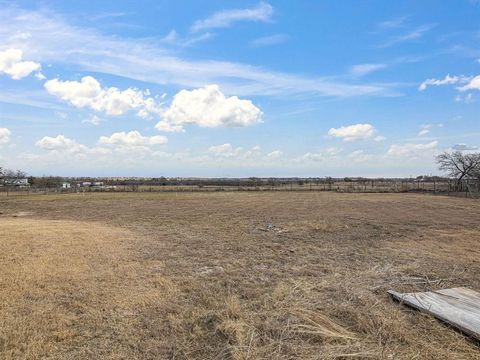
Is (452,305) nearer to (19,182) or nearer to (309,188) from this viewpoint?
(309,188)

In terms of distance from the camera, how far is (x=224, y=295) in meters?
6.46

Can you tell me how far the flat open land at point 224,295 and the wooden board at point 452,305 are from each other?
0.43 feet

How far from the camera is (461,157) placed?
183 feet

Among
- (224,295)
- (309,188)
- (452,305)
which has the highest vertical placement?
(309,188)

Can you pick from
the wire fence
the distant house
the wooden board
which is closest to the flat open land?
the wooden board

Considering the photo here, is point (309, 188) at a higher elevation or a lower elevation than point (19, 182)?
lower

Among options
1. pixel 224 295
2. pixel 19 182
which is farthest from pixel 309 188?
pixel 19 182

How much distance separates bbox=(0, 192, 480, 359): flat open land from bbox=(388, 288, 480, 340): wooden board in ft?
0.43

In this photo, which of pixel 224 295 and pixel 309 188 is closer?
pixel 224 295

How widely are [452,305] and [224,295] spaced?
3407mm

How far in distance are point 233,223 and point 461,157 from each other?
5012cm

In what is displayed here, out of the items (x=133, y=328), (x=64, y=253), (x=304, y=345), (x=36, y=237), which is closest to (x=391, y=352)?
(x=304, y=345)

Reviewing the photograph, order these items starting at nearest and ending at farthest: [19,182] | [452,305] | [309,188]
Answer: [452,305], [309,188], [19,182]

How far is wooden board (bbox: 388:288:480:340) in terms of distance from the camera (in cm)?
497
